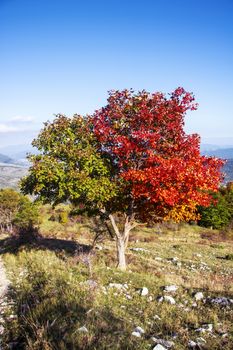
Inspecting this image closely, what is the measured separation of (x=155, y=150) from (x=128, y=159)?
1519 mm

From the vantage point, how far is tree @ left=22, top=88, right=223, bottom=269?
1536 cm

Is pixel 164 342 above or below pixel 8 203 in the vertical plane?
below

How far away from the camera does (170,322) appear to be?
8969 millimetres

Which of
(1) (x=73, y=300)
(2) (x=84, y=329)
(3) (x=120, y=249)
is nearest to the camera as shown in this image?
(2) (x=84, y=329)

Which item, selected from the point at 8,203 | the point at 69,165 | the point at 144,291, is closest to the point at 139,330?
the point at 144,291

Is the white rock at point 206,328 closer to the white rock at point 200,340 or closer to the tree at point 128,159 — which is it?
the white rock at point 200,340

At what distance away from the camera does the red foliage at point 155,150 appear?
15.1 meters

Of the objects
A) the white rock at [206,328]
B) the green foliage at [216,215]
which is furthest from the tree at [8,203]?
the white rock at [206,328]

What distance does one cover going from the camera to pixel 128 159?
1703 cm

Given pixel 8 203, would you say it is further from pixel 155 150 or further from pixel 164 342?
pixel 164 342

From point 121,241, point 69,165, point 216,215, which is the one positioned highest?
point 69,165

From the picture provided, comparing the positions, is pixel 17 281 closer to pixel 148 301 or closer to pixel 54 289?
pixel 54 289

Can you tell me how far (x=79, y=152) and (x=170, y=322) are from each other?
29.7 feet

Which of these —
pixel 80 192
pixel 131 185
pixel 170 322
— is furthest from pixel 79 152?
pixel 170 322
